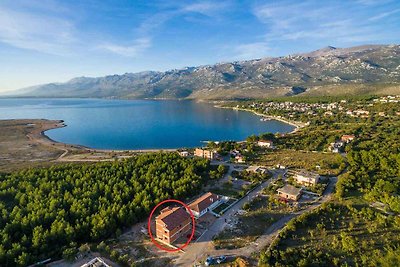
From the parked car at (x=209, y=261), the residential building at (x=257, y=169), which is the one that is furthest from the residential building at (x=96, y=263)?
the residential building at (x=257, y=169)

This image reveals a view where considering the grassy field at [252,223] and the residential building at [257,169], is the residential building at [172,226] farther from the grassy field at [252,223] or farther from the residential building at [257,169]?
the residential building at [257,169]

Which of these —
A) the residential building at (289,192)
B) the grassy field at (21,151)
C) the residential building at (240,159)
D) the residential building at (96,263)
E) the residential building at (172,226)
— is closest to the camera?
the residential building at (96,263)

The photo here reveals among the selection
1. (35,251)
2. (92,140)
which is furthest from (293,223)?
(92,140)

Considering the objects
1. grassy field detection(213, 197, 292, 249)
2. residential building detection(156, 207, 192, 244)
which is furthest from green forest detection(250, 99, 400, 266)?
residential building detection(156, 207, 192, 244)

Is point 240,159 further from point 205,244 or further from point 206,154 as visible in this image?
point 205,244

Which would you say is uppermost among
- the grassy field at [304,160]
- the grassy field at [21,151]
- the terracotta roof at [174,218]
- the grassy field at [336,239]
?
the grassy field at [21,151]

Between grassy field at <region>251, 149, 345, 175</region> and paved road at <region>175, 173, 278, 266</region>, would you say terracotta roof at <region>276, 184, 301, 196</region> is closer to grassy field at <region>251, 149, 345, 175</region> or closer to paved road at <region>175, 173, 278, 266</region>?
paved road at <region>175, 173, 278, 266</region>

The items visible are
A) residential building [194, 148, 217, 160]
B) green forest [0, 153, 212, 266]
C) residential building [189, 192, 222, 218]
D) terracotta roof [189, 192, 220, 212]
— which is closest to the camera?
green forest [0, 153, 212, 266]

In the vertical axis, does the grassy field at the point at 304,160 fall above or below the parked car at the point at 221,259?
above
